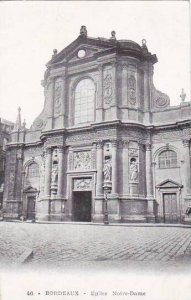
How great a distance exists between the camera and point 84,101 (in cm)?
2138

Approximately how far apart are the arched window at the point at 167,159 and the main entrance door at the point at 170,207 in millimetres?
1743

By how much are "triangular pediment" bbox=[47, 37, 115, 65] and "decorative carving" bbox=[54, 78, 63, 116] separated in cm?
143

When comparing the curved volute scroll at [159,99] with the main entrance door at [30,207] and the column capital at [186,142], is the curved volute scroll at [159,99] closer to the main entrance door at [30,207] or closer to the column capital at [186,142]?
the column capital at [186,142]

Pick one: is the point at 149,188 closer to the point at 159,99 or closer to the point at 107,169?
the point at 107,169

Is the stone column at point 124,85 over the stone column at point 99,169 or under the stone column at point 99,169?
over

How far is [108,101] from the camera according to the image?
20.0 metres

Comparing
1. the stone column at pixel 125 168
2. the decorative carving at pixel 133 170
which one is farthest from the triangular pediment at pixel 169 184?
the stone column at pixel 125 168

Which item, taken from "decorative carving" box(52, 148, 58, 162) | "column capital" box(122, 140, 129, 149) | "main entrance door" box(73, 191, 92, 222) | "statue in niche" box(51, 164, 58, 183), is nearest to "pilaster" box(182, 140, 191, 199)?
"column capital" box(122, 140, 129, 149)

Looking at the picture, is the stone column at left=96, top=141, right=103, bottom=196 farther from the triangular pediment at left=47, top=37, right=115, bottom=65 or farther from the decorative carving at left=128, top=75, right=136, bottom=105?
the triangular pediment at left=47, top=37, right=115, bottom=65

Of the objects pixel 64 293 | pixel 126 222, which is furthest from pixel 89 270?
pixel 126 222

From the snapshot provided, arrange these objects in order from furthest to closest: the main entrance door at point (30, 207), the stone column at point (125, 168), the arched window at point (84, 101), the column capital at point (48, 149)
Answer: the main entrance door at point (30, 207)
the arched window at point (84, 101)
the column capital at point (48, 149)
the stone column at point (125, 168)

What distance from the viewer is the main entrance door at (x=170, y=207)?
1819cm

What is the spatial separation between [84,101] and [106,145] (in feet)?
13.1

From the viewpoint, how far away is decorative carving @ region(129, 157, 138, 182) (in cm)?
1850
